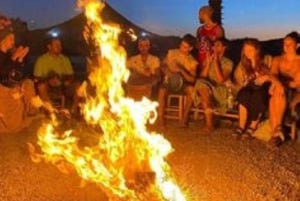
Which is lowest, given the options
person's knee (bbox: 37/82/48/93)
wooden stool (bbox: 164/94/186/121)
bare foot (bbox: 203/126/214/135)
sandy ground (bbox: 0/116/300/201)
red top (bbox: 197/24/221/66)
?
sandy ground (bbox: 0/116/300/201)

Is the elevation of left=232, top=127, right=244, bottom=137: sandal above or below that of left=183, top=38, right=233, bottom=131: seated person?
below

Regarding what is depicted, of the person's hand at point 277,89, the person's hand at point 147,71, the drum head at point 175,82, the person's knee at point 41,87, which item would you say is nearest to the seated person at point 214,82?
the drum head at point 175,82

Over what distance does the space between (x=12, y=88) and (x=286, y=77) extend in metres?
4.34

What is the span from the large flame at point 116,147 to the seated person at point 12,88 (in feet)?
8.98

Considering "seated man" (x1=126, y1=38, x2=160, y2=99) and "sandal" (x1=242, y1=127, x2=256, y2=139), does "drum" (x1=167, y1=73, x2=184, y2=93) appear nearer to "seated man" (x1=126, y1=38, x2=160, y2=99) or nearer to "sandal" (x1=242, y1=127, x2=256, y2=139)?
"seated man" (x1=126, y1=38, x2=160, y2=99)

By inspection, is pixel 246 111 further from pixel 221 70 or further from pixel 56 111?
pixel 56 111

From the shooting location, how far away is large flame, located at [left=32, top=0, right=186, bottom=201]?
6086mm

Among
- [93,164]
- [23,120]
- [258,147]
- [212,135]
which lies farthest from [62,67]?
[93,164]

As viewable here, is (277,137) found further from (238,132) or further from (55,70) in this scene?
(55,70)

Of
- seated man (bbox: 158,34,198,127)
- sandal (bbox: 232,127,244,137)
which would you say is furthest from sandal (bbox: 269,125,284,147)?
seated man (bbox: 158,34,198,127)

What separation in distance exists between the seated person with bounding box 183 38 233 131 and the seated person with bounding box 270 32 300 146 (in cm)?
92

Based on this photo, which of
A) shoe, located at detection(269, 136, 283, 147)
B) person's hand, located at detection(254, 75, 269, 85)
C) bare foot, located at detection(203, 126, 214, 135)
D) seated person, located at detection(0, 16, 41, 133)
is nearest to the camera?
shoe, located at detection(269, 136, 283, 147)

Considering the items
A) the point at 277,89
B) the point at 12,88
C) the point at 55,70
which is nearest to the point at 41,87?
the point at 55,70

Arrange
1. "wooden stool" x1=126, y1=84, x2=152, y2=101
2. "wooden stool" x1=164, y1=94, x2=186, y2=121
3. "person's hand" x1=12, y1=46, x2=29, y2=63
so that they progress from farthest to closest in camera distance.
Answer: "wooden stool" x1=164, y1=94, x2=186, y2=121 → "wooden stool" x1=126, y1=84, x2=152, y2=101 → "person's hand" x1=12, y1=46, x2=29, y2=63
